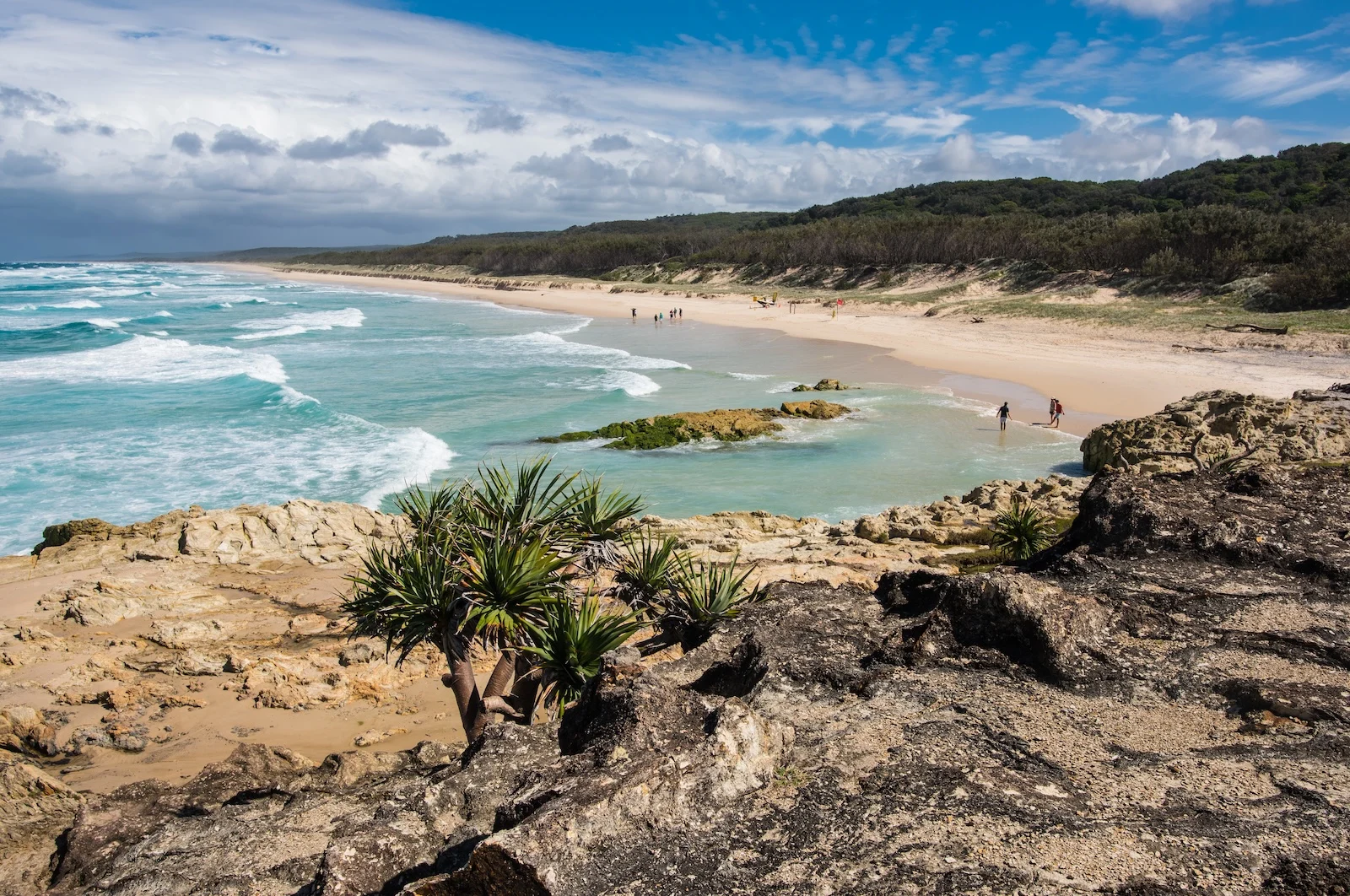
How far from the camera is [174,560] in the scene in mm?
13438

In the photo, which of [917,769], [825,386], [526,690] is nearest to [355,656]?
[526,690]

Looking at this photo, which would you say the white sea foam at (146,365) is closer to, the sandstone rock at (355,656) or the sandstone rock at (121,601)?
the sandstone rock at (121,601)

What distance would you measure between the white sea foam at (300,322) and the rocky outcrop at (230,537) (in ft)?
135

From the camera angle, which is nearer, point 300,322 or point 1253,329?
point 1253,329

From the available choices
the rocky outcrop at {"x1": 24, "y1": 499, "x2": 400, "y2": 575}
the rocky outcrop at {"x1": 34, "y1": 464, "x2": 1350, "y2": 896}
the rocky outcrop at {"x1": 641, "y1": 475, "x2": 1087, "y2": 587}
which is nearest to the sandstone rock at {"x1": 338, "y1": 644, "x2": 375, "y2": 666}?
the rocky outcrop at {"x1": 34, "y1": 464, "x2": 1350, "y2": 896}

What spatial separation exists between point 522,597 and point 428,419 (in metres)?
22.0

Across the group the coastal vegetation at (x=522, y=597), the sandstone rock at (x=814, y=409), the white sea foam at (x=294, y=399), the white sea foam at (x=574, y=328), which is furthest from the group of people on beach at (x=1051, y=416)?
the white sea foam at (x=574, y=328)

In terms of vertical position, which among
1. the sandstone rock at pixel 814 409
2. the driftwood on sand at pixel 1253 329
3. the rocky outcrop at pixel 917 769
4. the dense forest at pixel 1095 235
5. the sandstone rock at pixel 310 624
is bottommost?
the sandstone rock at pixel 310 624

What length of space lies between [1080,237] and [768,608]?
181 feet

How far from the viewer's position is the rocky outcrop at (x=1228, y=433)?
15516 millimetres

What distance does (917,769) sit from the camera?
13.3 feet

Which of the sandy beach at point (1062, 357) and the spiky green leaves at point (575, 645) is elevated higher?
the sandy beach at point (1062, 357)

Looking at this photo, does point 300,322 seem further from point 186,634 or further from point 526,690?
point 526,690

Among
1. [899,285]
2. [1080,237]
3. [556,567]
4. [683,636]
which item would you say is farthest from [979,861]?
[899,285]
